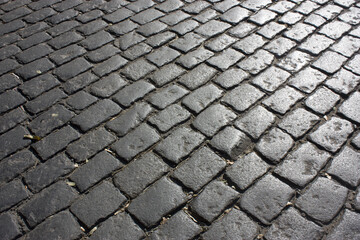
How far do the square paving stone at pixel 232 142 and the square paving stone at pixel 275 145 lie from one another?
0.12 meters

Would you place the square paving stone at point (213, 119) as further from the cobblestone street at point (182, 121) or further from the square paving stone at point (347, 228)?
Answer: the square paving stone at point (347, 228)

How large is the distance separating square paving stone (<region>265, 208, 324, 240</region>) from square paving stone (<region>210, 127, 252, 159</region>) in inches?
24.3

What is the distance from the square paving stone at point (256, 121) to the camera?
289cm

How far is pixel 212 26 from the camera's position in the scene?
4047mm

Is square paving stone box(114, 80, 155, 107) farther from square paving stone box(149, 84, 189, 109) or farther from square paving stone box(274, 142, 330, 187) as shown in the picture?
square paving stone box(274, 142, 330, 187)

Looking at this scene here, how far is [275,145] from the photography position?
110 inches

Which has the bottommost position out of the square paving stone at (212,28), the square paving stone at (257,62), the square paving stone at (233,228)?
the square paving stone at (233,228)

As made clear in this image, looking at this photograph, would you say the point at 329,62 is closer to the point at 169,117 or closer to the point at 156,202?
the point at 169,117

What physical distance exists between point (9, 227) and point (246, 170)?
1795 millimetres

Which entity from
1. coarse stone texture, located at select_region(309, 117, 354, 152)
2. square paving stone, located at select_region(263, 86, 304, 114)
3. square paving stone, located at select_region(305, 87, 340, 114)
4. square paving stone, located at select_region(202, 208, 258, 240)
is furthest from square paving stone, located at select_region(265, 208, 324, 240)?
square paving stone, located at select_region(305, 87, 340, 114)

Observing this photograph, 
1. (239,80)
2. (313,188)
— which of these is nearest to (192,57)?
(239,80)

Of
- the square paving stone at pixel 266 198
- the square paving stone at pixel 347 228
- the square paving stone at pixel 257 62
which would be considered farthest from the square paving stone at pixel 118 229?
the square paving stone at pixel 257 62

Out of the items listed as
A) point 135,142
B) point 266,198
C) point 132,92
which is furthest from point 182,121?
point 266,198

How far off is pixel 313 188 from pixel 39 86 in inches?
108
